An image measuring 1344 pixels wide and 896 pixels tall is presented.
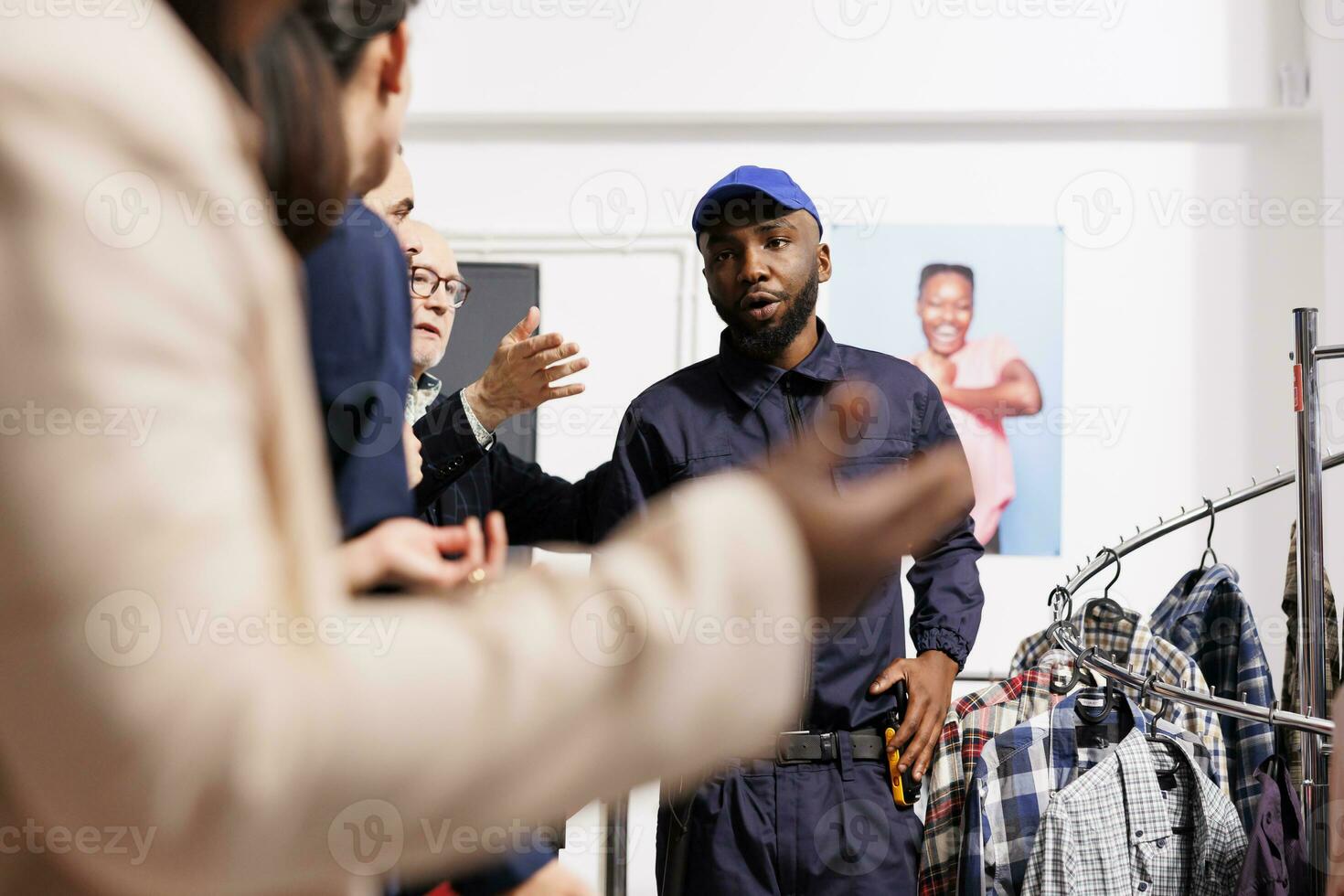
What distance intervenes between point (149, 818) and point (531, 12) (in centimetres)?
410

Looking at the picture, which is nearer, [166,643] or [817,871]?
[166,643]

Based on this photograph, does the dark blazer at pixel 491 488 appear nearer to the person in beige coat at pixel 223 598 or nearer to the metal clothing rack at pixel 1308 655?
the metal clothing rack at pixel 1308 655

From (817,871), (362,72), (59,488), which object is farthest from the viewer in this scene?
(817,871)

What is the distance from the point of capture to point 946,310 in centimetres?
391

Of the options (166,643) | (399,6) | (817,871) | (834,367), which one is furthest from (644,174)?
(166,643)

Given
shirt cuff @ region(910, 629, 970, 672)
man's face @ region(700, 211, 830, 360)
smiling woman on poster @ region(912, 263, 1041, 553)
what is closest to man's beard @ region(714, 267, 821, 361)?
man's face @ region(700, 211, 830, 360)

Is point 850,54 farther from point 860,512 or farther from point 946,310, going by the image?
point 860,512

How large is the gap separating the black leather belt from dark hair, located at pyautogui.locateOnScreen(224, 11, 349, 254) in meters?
1.91

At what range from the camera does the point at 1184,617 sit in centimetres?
273

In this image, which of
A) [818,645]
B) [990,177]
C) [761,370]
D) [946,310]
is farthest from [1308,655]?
[990,177]

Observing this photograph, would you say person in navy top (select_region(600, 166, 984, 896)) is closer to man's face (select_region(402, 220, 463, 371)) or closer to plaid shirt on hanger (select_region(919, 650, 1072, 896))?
plaid shirt on hanger (select_region(919, 650, 1072, 896))

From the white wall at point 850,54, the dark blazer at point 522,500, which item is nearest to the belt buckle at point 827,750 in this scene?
the dark blazer at point 522,500

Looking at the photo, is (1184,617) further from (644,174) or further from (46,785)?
(46,785)

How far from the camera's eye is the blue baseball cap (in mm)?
2635
